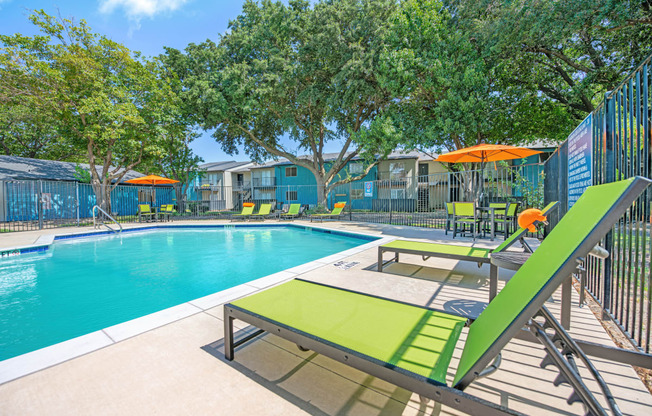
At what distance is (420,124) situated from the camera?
13438 mm

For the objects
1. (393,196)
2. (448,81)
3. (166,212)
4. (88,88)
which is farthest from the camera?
(393,196)

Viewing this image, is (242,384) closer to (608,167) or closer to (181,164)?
(608,167)

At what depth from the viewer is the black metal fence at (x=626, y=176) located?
6.15ft

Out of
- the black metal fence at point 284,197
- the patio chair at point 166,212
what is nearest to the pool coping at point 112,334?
the black metal fence at point 284,197

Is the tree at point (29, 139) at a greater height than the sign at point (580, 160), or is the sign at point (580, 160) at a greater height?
the tree at point (29, 139)

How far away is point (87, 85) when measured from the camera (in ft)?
43.2

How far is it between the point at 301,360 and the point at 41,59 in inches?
743

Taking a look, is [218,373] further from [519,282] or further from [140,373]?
[519,282]

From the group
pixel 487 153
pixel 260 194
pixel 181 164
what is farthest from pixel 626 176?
pixel 260 194

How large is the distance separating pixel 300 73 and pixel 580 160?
556 inches

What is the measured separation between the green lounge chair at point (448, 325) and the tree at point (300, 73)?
1175 centimetres

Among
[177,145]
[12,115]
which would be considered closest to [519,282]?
[177,145]

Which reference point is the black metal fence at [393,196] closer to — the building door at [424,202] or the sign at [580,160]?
the building door at [424,202]

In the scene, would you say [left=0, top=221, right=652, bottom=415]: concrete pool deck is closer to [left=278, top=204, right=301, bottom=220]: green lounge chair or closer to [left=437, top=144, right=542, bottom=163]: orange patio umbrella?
[left=437, top=144, right=542, bottom=163]: orange patio umbrella
